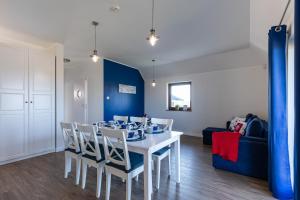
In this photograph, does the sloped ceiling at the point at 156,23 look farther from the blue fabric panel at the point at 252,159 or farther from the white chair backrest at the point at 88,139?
the blue fabric panel at the point at 252,159

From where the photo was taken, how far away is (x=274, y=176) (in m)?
2.09

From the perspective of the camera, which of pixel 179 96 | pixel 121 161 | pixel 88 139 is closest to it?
pixel 121 161

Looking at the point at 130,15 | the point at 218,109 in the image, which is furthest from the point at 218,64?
the point at 130,15

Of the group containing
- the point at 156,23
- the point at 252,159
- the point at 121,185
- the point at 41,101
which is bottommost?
the point at 121,185

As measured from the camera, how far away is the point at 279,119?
2.05m

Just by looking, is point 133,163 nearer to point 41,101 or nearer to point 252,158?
point 252,158

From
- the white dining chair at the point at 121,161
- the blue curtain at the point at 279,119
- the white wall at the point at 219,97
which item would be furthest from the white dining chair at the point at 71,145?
the white wall at the point at 219,97

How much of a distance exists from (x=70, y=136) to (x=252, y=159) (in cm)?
286

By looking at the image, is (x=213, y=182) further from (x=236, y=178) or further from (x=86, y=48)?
(x=86, y=48)

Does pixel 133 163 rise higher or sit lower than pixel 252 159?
higher

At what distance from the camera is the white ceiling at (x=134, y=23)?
245 centimetres

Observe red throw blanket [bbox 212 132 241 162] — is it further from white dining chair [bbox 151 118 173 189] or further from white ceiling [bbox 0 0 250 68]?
white ceiling [bbox 0 0 250 68]

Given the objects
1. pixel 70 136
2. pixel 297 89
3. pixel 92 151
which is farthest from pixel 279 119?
pixel 70 136

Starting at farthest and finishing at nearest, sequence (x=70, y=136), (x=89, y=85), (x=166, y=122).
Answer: (x=89, y=85)
(x=166, y=122)
(x=70, y=136)
